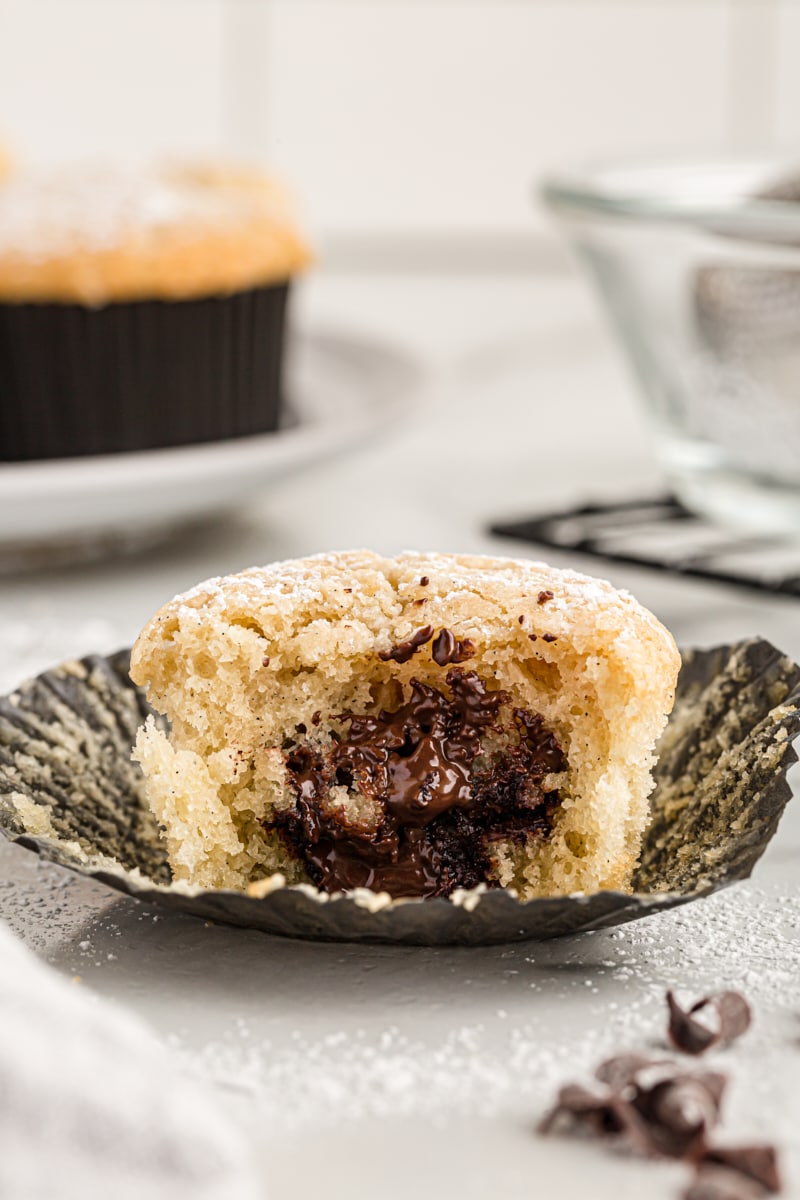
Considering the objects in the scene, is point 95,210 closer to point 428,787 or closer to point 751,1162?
point 428,787

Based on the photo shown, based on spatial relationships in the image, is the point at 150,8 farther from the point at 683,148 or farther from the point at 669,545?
the point at 669,545

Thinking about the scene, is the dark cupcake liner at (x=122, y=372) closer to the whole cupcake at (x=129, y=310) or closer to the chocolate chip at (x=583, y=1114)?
the whole cupcake at (x=129, y=310)

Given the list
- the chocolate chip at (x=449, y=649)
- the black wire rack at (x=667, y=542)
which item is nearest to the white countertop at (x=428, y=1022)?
the chocolate chip at (x=449, y=649)

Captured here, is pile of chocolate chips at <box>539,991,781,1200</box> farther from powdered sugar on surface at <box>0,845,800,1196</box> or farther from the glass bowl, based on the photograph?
the glass bowl

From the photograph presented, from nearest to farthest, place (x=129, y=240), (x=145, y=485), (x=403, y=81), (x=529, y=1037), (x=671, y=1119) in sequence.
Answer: (x=671, y=1119) → (x=529, y=1037) → (x=145, y=485) → (x=129, y=240) → (x=403, y=81)

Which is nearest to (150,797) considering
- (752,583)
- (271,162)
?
(752,583)

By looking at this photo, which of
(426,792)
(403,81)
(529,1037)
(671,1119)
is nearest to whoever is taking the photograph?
(671,1119)

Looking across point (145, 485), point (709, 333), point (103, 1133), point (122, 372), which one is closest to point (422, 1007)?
point (103, 1133)

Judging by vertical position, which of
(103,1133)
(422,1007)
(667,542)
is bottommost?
(667,542)
